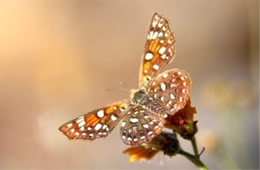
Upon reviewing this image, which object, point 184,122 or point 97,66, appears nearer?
point 184,122

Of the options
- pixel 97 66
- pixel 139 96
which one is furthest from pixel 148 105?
pixel 97 66

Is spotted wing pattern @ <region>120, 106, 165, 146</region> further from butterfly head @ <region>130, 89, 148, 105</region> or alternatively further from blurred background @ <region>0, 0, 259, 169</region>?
blurred background @ <region>0, 0, 259, 169</region>

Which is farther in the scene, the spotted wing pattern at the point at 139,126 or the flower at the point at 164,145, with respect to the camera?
the flower at the point at 164,145

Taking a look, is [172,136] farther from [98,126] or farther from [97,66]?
[97,66]

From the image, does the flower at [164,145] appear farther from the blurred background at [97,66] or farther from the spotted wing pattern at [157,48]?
the blurred background at [97,66]

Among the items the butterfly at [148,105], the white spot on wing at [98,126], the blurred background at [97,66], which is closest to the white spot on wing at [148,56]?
the butterfly at [148,105]
